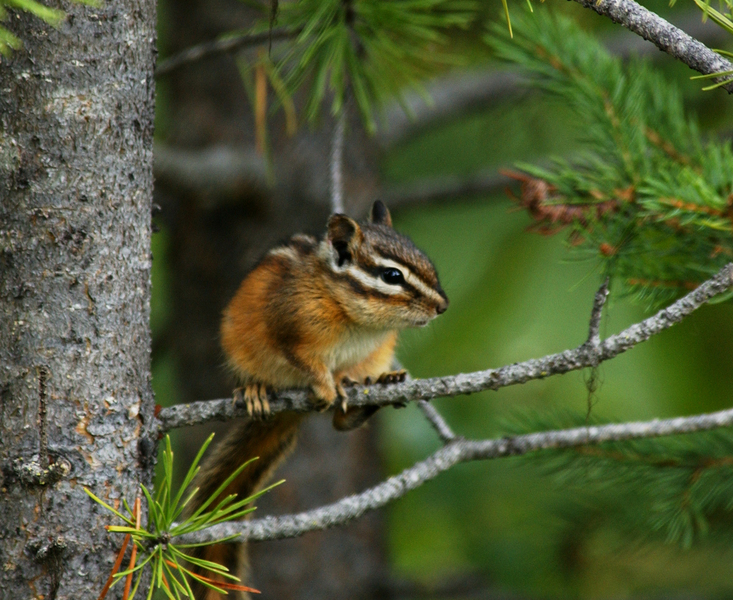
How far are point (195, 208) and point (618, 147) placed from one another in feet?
6.50

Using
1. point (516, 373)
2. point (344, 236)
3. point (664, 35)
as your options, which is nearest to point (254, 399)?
point (344, 236)

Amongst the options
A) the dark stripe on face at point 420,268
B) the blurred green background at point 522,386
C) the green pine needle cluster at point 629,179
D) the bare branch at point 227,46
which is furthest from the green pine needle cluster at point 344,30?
the blurred green background at point 522,386

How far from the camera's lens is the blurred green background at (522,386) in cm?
296

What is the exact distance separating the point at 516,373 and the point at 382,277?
2.49 feet

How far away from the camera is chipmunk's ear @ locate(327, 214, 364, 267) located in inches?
80.1

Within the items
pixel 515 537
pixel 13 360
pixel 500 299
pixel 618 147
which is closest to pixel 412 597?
pixel 515 537

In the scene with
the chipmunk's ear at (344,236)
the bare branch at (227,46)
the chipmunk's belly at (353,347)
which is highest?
the bare branch at (227,46)

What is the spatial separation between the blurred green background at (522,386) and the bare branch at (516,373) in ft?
1.81

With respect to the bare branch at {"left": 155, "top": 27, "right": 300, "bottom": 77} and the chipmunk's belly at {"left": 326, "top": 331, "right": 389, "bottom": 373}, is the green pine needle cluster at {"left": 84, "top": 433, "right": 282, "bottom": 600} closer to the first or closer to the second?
the chipmunk's belly at {"left": 326, "top": 331, "right": 389, "bottom": 373}

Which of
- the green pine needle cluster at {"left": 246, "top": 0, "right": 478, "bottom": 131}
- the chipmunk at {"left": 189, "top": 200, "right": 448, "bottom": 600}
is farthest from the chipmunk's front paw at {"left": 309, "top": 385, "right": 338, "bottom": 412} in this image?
the green pine needle cluster at {"left": 246, "top": 0, "right": 478, "bottom": 131}

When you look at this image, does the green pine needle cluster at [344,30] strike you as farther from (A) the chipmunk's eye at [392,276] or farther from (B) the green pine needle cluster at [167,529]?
(B) the green pine needle cluster at [167,529]

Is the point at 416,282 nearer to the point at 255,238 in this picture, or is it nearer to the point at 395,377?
the point at 395,377

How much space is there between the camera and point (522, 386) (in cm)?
404

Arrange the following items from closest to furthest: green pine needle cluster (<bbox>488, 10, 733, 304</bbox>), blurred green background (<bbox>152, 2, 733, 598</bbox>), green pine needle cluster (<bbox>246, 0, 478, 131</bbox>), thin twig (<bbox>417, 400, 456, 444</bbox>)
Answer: green pine needle cluster (<bbox>488, 10, 733, 304</bbox>), thin twig (<bbox>417, 400, 456, 444</bbox>), green pine needle cluster (<bbox>246, 0, 478, 131</bbox>), blurred green background (<bbox>152, 2, 733, 598</bbox>)
